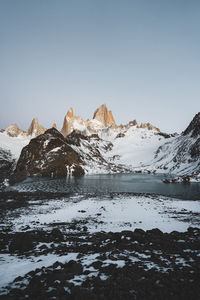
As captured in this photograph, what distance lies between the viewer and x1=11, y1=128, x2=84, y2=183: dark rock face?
Answer: 135625mm

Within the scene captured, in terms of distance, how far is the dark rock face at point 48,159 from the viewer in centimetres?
13562

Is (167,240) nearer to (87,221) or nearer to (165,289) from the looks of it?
(165,289)

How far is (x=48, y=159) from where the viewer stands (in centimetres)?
14425

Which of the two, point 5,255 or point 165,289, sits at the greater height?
point 165,289

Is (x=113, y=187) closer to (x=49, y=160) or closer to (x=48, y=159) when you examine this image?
(x=49, y=160)

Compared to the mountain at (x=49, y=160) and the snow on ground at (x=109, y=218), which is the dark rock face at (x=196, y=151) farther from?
the snow on ground at (x=109, y=218)

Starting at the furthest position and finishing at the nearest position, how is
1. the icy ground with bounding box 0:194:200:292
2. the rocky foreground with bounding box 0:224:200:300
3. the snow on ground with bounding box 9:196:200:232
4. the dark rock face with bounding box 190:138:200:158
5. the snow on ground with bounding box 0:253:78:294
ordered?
the dark rock face with bounding box 190:138:200:158, the snow on ground with bounding box 9:196:200:232, the icy ground with bounding box 0:194:200:292, the snow on ground with bounding box 0:253:78:294, the rocky foreground with bounding box 0:224:200:300

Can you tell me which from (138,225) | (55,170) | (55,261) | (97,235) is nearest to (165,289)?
(55,261)

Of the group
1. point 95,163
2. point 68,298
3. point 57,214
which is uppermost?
point 95,163

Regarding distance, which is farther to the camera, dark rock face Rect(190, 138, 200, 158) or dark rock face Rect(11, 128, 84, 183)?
dark rock face Rect(190, 138, 200, 158)

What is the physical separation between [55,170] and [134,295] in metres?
134

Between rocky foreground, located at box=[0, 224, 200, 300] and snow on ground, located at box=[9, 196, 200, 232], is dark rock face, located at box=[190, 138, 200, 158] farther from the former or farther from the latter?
rocky foreground, located at box=[0, 224, 200, 300]

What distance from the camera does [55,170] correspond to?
138 metres

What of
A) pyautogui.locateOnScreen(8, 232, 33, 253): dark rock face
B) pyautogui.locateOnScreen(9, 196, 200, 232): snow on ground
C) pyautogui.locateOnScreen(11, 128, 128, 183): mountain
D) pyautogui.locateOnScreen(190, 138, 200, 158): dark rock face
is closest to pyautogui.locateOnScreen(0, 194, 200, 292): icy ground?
pyautogui.locateOnScreen(9, 196, 200, 232): snow on ground
